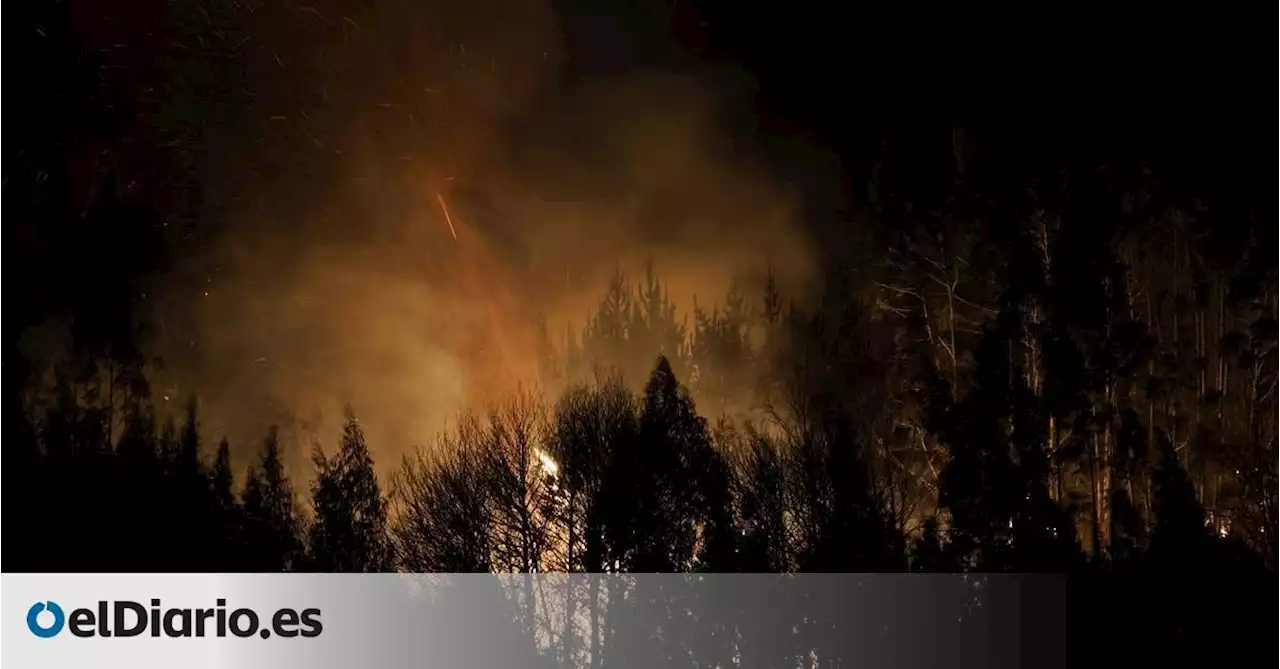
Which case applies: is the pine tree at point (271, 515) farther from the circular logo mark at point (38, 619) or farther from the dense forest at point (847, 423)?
the circular logo mark at point (38, 619)

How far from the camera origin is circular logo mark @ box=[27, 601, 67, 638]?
7.50 metres

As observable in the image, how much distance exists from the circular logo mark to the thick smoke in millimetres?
2409

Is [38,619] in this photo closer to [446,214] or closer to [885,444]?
[446,214]

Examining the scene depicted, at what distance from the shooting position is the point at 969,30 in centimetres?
862

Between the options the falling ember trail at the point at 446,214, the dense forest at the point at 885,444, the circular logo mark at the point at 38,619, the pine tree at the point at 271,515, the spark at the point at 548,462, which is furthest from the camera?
the falling ember trail at the point at 446,214

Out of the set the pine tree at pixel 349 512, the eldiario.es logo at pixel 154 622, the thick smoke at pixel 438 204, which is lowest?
the eldiario.es logo at pixel 154 622

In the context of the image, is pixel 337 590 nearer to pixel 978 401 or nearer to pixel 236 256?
pixel 236 256

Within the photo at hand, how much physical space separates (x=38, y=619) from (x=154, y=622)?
73 centimetres

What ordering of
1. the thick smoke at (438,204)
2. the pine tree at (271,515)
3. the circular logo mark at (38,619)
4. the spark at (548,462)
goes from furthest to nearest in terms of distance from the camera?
the thick smoke at (438,204) < the pine tree at (271,515) < the spark at (548,462) < the circular logo mark at (38,619)

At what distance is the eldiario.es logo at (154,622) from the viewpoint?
24.7 feet

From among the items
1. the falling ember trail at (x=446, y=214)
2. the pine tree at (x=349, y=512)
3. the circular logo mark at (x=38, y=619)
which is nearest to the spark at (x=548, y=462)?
the pine tree at (x=349, y=512)

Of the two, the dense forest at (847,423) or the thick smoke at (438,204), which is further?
the thick smoke at (438,204)

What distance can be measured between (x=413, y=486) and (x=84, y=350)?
10.1 feet

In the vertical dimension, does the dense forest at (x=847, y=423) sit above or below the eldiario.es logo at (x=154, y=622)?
above
